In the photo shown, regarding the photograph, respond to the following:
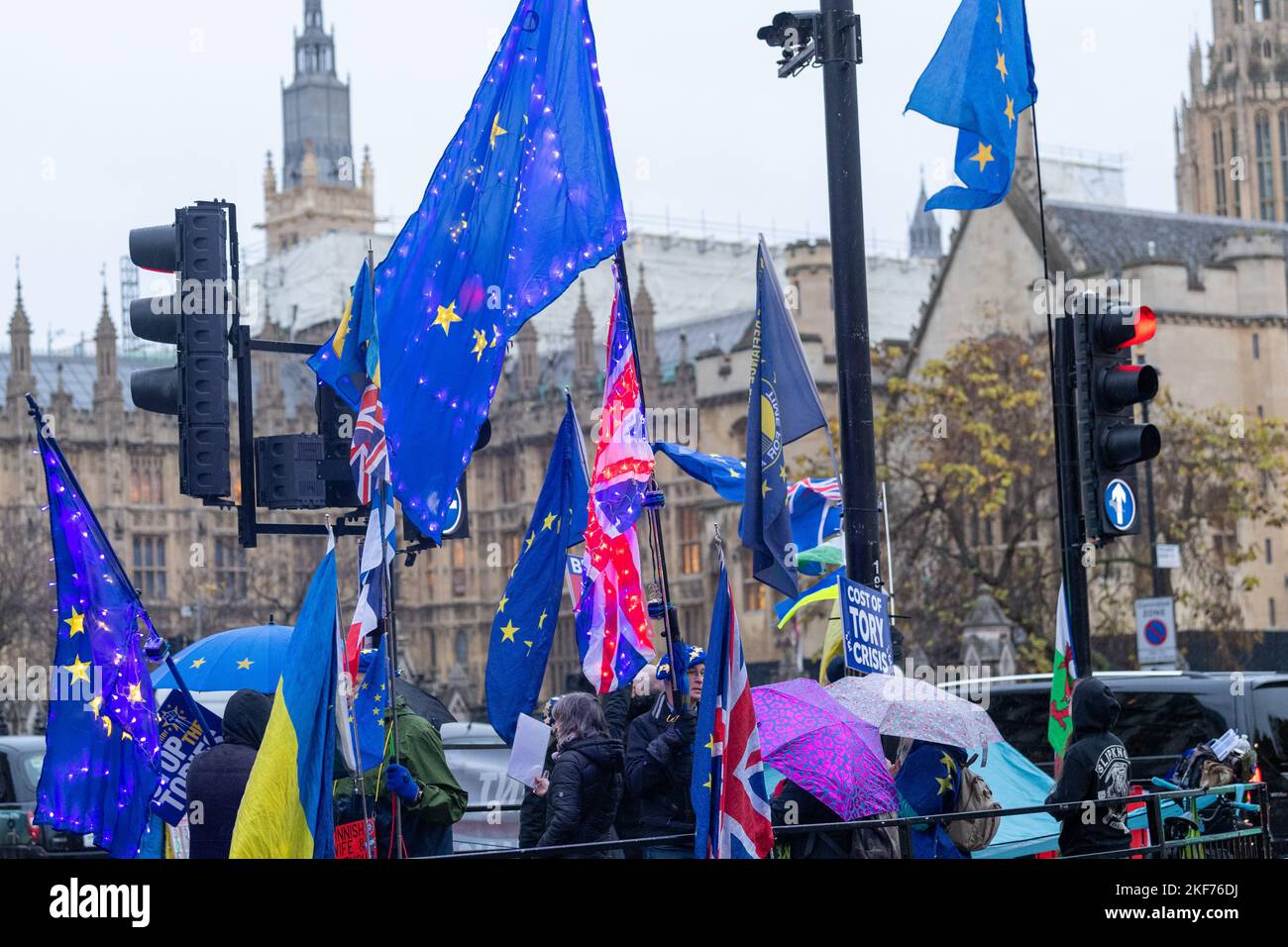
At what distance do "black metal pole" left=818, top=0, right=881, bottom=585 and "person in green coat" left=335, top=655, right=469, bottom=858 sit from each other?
6.86ft

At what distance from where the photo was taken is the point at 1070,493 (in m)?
12.0

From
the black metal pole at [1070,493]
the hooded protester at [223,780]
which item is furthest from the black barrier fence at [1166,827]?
the hooded protester at [223,780]

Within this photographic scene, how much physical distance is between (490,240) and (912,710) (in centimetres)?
303

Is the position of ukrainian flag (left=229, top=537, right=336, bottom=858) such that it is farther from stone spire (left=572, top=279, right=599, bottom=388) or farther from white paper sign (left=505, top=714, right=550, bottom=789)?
stone spire (left=572, top=279, right=599, bottom=388)

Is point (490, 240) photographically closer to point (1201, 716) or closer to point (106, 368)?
point (1201, 716)

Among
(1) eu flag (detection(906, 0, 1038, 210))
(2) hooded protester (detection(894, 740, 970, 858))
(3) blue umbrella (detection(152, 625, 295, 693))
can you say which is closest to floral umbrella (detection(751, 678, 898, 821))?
(2) hooded protester (detection(894, 740, 970, 858))

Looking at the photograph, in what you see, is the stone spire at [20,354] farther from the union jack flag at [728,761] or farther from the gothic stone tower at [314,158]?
the union jack flag at [728,761]

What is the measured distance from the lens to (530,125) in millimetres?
11430

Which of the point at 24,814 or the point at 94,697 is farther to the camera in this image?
the point at 24,814

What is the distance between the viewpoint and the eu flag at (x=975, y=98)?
12789 mm

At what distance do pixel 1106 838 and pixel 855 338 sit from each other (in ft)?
8.38

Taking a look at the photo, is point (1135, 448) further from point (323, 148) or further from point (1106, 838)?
point (323, 148)

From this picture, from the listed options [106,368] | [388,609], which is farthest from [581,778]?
[106,368]
